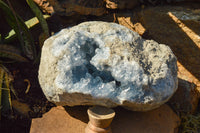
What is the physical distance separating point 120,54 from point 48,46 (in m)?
0.53

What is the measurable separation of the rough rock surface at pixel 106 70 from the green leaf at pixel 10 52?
0.59 m

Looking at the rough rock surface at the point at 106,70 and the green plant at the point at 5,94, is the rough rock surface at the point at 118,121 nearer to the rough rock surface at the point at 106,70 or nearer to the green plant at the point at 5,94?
the rough rock surface at the point at 106,70

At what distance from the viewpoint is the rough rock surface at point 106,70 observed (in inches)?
58.4

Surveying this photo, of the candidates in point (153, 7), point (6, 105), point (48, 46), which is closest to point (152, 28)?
point (153, 7)

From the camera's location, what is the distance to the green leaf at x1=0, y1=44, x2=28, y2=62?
2122 millimetres

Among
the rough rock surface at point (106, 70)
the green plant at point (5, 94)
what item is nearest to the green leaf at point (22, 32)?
the green plant at point (5, 94)

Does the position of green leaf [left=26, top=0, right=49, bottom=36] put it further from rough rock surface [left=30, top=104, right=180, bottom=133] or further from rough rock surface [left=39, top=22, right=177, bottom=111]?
rough rock surface [left=30, top=104, right=180, bottom=133]

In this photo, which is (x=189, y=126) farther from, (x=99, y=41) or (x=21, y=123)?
(x=21, y=123)

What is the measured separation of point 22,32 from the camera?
2.21 m

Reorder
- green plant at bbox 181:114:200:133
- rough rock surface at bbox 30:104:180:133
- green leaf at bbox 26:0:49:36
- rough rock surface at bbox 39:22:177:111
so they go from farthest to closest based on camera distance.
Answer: green leaf at bbox 26:0:49:36 → green plant at bbox 181:114:200:133 → rough rock surface at bbox 30:104:180:133 → rough rock surface at bbox 39:22:177:111

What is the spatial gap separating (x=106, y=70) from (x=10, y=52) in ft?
3.49

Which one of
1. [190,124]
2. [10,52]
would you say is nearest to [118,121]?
[190,124]

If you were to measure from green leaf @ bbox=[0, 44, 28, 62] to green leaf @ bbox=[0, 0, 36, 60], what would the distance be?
68 millimetres

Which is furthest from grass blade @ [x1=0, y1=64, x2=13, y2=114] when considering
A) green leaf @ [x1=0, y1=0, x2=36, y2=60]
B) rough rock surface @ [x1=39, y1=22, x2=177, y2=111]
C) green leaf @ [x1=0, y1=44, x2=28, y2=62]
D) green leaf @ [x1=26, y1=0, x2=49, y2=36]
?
green leaf @ [x1=26, y1=0, x2=49, y2=36]
